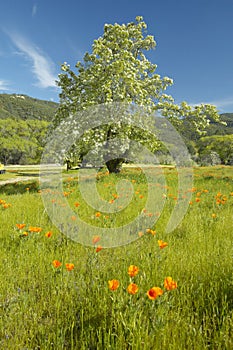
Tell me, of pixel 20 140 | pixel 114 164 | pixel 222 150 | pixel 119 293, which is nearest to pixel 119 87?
pixel 114 164

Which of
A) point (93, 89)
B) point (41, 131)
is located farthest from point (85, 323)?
point (41, 131)

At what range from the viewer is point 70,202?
23.6 ft

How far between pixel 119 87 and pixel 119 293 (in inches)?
513

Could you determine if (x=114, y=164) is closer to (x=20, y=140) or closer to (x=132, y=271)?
(x=132, y=271)

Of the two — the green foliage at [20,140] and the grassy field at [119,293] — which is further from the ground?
the green foliage at [20,140]

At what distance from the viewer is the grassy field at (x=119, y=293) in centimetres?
183

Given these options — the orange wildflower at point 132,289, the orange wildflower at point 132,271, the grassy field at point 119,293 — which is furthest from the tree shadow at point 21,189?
the orange wildflower at point 132,289

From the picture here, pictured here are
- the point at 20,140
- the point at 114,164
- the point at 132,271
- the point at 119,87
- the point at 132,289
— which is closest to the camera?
the point at 132,289

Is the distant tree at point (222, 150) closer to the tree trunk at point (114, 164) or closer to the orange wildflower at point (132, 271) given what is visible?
the tree trunk at point (114, 164)

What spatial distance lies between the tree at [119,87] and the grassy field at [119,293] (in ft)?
30.0

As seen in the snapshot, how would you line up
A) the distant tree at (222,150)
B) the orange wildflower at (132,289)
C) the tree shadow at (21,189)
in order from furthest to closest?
the distant tree at (222,150), the tree shadow at (21,189), the orange wildflower at (132,289)

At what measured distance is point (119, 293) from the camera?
2.24 m

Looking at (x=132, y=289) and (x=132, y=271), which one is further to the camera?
(x=132, y=271)

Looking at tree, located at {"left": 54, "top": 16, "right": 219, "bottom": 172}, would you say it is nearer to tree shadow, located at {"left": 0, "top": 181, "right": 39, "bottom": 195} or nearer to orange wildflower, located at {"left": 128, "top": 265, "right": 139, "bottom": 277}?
tree shadow, located at {"left": 0, "top": 181, "right": 39, "bottom": 195}
